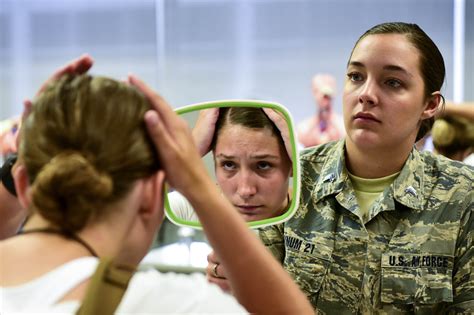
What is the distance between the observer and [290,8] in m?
6.38

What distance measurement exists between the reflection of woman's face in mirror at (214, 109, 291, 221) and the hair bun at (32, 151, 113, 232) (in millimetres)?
491

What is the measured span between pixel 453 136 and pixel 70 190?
215 centimetres

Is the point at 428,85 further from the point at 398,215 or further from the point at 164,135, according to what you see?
the point at 164,135

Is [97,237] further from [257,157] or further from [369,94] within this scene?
[369,94]

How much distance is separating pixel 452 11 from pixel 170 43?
7.98ft

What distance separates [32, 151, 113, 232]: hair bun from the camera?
877 mm

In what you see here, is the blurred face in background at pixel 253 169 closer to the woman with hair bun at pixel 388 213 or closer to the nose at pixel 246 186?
the nose at pixel 246 186

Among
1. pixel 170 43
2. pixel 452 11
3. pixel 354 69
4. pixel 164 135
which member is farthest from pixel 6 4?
pixel 164 135

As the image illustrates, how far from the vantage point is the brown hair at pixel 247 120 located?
4.46ft

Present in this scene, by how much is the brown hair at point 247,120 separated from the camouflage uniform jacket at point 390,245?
9.9 inches

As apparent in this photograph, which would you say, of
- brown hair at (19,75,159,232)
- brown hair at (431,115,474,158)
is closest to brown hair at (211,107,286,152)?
brown hair at (19,75,159,232)

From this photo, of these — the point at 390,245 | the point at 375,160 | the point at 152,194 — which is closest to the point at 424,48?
the point at 375,160

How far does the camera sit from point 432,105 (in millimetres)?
1586

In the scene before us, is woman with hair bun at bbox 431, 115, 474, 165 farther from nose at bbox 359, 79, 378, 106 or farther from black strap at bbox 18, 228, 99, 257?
black strap at bbox 18, 228, 99, 257
